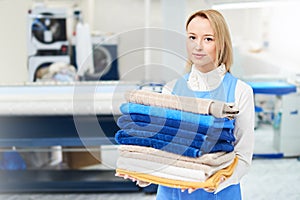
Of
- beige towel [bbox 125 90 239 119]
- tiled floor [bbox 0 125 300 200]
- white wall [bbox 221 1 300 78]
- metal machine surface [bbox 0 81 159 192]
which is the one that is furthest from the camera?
white wall [bbox 221 1 300 78]

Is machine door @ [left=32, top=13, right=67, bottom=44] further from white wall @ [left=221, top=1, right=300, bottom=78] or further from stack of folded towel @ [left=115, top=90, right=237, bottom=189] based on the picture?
stack of folded towel @ [left=115, top=90, right=237, bottom=189]

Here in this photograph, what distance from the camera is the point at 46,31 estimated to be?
4.93 m

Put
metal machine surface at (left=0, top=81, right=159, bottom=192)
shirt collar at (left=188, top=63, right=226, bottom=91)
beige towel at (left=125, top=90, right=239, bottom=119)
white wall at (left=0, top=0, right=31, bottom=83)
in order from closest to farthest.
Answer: beige towel at (left=125, top=90, right=239, bottom=119), shirt collar at (left=188, top=63, right=226, bottom=91), metal machine surface at (left=0, top=81, right=159, bottom=192), white wall at (left=0, top=0, right=31, bottom=83)

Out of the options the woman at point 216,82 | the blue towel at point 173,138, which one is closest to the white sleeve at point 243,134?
the woman at point 216,82

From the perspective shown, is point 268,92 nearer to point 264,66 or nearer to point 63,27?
point 264,66

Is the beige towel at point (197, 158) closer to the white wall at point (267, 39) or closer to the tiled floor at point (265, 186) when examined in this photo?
the tiled floor at point (265, 186)

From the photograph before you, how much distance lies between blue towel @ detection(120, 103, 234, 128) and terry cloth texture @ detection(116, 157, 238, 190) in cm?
13

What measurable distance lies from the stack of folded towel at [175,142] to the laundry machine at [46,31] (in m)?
4.23

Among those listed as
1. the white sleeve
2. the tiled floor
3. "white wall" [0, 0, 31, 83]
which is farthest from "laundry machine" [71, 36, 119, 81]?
the white sleeve

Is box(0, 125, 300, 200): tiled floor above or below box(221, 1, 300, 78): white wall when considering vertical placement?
below

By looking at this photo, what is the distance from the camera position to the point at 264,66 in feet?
18.8

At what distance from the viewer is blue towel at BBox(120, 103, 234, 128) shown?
2.99 ft

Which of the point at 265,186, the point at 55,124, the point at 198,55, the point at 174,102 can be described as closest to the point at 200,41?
the point at 198,55

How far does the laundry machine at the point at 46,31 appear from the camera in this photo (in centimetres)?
490
